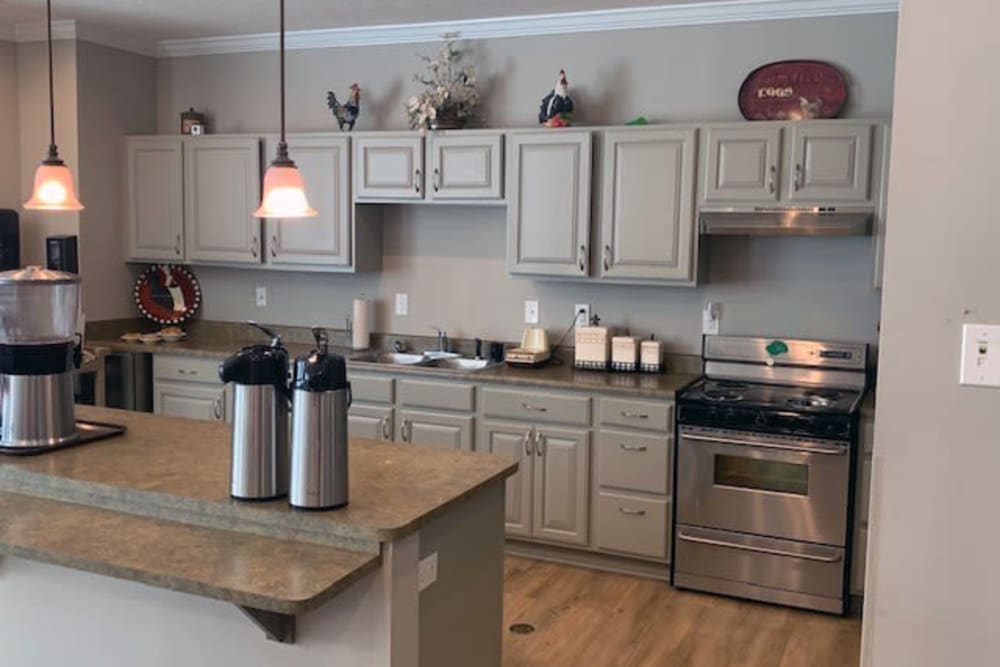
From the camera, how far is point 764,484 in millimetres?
3871

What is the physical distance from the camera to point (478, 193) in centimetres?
454

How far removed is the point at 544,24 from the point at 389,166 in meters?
1.06

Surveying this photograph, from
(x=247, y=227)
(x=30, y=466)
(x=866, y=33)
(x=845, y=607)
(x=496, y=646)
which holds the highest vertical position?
(x=866, y=33)

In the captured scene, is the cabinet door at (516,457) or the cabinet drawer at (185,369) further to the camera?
the cabinet drawer at (185,369)

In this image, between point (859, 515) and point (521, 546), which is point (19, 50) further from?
point (859, 515)

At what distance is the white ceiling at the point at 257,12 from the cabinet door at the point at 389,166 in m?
0.61

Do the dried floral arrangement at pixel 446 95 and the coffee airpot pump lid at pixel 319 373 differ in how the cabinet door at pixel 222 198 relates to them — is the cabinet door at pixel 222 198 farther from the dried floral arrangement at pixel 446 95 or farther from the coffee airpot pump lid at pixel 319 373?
the coffee airpot pump lid at pixel 319 373

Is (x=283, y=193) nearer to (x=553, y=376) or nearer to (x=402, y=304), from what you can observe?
(x=553, y=376)

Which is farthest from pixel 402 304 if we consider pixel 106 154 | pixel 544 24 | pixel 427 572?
pixel 427 572

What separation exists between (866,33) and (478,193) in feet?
6.28

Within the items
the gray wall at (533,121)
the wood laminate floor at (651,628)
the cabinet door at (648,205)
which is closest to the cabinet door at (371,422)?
the gray wall at (533,121)

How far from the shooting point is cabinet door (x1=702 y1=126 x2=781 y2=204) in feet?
13.0

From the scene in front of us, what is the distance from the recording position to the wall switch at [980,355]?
1.77 metres

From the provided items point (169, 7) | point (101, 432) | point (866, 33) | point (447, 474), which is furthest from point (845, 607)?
point (169, 7)
